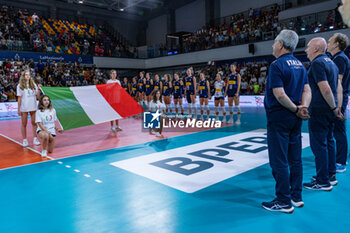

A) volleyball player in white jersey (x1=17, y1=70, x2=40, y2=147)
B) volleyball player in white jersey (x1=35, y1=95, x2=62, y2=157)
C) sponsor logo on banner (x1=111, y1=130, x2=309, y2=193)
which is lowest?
sponsor logo on banner (x1=111, y1=130, x2=309, y2=193)

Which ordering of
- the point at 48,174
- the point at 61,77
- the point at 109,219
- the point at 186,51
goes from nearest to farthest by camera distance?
the point at 109,219, the point at 48,174, the point at 61,77, the point at 186,51

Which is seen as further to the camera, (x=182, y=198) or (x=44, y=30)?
(x=44, y=30)

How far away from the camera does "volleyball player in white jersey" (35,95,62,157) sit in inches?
201

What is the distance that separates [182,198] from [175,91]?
7.94m

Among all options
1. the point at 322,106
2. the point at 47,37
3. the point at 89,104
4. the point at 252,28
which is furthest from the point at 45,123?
the point at 47,37

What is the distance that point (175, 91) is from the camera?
1077 cm

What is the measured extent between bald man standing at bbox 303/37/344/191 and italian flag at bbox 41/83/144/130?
493 cm

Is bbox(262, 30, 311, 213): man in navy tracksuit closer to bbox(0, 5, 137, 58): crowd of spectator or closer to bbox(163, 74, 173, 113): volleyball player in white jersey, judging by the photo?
bbox(163, 74, 173, 113): volleyball player in white jersey

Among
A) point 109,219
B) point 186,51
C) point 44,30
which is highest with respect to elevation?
point 44,30

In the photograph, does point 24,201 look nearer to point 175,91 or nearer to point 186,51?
point 175,91

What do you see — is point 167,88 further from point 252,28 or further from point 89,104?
point 252,28

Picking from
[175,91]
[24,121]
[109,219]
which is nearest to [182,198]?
[109,219]

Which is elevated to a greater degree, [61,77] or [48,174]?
[61,77]

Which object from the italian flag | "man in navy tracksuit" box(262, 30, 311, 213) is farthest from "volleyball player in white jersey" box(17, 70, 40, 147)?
"man in navy tracksuit" box(262, 30, 311, 213)
